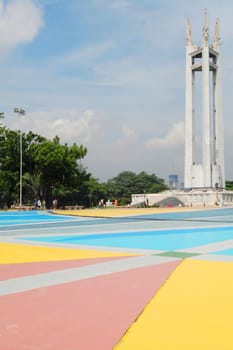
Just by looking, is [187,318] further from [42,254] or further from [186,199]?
[186,199]

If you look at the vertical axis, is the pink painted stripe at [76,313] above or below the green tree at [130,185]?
below

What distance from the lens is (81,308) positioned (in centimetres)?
529

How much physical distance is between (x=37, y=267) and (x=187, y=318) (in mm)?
4108

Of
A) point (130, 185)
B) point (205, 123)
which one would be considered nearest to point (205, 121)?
point (205, 123)

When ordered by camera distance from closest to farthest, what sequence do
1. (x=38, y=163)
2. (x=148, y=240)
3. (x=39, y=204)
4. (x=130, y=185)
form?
(x=148, y=240) → (x=39, y=204) → (x=38, y=163) → (x=130, y=185)

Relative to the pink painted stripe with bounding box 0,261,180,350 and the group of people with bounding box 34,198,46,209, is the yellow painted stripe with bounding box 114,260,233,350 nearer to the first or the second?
the pink painted stripe with bounding box 0,261,180,350

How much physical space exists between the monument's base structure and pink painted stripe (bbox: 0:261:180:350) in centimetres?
4818

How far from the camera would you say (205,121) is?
62094 mm

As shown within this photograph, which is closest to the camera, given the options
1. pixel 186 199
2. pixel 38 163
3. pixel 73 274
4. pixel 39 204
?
pixel 73 274

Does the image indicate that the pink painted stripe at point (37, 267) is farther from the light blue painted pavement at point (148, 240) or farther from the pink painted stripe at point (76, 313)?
the light blue painted pavement at point (148, 240)

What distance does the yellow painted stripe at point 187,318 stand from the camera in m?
4.12

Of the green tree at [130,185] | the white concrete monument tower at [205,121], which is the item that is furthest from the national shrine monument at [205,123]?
the green tree at [130,185]

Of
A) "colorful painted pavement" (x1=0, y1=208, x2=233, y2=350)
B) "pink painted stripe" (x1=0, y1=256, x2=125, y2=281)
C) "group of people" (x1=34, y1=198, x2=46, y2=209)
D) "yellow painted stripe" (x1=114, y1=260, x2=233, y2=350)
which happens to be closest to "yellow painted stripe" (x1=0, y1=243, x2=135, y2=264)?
"colorful painted pavement" (x1=0, y1=208, x2=233, y2=350)

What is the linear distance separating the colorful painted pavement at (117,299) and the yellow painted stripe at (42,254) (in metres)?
0.02
